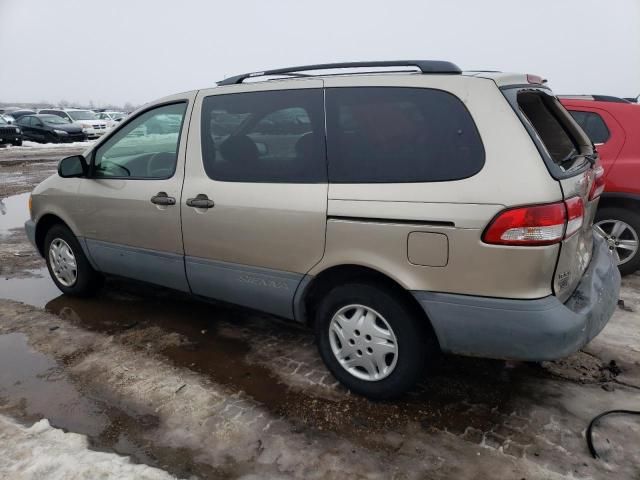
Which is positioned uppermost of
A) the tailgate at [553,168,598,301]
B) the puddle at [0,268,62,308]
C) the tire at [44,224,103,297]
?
the tailgate at [553,168,598,301]

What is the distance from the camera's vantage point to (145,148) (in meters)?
3.89

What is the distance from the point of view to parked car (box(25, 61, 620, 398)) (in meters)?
2.35

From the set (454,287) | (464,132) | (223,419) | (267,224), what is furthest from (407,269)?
(223,419)

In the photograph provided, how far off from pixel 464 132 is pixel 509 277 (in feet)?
2.39

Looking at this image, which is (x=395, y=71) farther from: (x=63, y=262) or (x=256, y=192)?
(x=63, y=262)

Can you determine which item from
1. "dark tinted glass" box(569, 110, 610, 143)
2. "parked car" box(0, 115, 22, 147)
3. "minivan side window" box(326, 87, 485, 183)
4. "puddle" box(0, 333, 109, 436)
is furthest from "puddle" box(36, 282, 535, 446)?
"parked car" box(0, 115, 22, 147)

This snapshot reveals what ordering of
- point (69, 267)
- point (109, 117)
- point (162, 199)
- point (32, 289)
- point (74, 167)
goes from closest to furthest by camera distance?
1. point (162, 199)
2. point (74, 167)
3. point (69, 267)
4. point (32, 289)
5. point (109, 117)

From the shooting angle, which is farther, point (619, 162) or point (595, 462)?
point (619, 162)

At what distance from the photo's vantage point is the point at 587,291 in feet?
8.74

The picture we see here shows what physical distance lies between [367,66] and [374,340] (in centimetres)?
154

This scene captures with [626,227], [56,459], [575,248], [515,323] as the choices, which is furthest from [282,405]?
[626,227]

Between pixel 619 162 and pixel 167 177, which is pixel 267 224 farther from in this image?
pixel 619 162

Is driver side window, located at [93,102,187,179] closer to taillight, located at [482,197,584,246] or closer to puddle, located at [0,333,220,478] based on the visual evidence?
puddle, located at [0,333,220,478]

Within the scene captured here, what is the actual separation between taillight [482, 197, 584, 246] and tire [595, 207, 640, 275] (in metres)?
2.90
